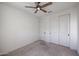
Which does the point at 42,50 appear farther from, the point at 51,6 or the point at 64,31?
the point at 51,6

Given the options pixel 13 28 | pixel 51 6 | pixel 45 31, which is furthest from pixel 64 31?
pixel 13 28

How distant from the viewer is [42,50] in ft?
5.14

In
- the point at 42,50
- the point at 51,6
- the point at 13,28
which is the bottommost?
the point at 42,50

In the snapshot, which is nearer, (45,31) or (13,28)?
(13,28)

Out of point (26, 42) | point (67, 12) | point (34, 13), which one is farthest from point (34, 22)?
point (67, 12)

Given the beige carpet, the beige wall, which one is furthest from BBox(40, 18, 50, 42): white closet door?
the beige wall

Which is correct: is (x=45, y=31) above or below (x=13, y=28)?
below

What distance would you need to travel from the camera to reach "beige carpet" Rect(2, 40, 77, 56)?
1.45 metres

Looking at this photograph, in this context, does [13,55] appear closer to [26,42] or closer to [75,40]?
[26,42]

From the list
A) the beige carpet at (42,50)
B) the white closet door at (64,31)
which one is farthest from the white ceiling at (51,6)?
the beige carpet at (42,50)

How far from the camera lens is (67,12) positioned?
1.52 metres

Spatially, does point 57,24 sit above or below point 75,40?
above

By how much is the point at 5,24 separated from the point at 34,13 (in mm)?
649

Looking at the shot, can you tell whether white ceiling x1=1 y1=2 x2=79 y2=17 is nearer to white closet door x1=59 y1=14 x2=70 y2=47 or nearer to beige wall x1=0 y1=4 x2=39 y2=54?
beige wall x1=0 y1=4 x2=39 y2=54
